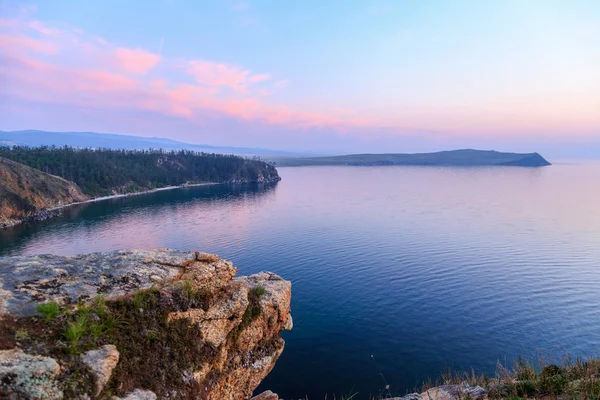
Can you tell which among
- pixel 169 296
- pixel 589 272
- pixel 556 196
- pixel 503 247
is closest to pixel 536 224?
pixel 503 247

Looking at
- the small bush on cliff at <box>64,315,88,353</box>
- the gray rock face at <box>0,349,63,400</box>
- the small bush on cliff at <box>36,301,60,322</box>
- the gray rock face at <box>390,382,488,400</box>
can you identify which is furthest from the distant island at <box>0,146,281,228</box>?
the gray rock face at <box>390,382,488,400</box>

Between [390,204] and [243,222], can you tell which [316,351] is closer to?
[243,222]

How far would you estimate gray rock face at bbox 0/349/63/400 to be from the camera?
6.94 metres

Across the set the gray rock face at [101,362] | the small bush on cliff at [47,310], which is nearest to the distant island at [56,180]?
the small bush on cliff at [47,310]

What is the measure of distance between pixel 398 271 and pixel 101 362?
50475 millimetres

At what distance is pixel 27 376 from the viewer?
732 centimetres

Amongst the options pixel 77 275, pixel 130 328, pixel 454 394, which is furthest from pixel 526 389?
pixel 77 275

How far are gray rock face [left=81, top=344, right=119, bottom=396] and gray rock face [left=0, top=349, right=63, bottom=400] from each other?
32.3 inches

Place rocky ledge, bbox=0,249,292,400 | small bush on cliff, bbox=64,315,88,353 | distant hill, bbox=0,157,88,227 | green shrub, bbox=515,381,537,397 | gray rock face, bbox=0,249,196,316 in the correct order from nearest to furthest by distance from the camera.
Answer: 1. rocky ledge, bbox=0,249,292,400
2. small bush on cliff, bbox=64,315,88,353
3. gray rock face, bbox=0,249,196,316
4. green shrub, bbox=515,381,537,397
5. distant hill, bbox=0,157,88,227

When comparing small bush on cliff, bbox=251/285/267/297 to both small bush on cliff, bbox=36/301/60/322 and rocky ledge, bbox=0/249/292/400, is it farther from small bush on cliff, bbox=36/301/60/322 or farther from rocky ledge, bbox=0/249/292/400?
small bush on cliff, bbox=36/301/60/322

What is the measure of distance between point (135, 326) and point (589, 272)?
226 ft

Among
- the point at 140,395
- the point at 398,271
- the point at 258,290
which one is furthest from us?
the point at 398,271

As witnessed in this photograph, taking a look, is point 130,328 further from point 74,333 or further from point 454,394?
point 454,394

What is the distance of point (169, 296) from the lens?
1184 centimetres
